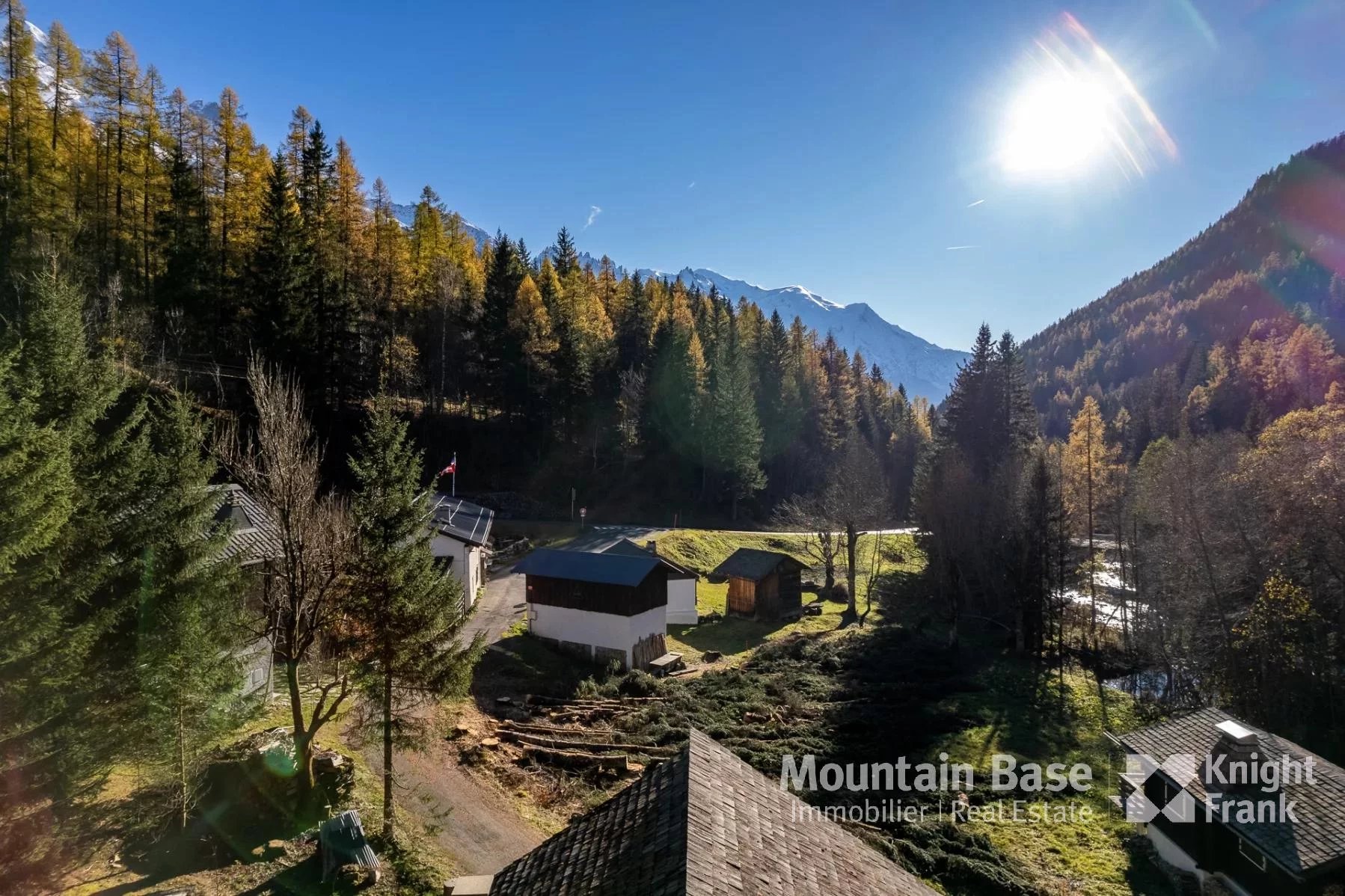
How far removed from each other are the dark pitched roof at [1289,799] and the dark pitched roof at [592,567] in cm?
2068

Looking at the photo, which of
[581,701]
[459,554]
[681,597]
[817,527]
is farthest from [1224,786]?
[459,554]

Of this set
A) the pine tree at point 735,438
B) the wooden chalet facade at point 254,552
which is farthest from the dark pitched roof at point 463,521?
the pine tree at point 735,438

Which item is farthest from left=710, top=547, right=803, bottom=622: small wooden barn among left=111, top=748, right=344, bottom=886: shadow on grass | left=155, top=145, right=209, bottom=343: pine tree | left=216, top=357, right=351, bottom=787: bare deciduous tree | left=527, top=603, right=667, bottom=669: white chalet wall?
left=155, top=145, right=209, bottom=343: pine tree

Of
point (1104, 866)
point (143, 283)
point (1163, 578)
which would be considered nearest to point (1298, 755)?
point (1104, 866)

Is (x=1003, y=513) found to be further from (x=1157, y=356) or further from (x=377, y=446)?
(x=1157, y=356)

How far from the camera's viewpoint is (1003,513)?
45781mm

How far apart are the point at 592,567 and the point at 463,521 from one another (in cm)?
1024

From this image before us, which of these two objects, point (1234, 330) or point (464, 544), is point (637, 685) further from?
point (1234, 330)

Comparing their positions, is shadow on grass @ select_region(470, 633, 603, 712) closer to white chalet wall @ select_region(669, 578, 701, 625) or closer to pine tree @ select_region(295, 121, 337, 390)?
white chalet wall @ select_region(669, 578, 701, 625)

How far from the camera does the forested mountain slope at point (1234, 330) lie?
2958 inches

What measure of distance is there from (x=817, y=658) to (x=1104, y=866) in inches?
655

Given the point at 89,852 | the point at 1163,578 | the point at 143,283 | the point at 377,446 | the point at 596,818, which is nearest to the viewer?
the point at 596,818

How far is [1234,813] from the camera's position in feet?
56.3

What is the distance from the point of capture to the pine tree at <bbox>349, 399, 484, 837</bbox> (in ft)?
47.8
